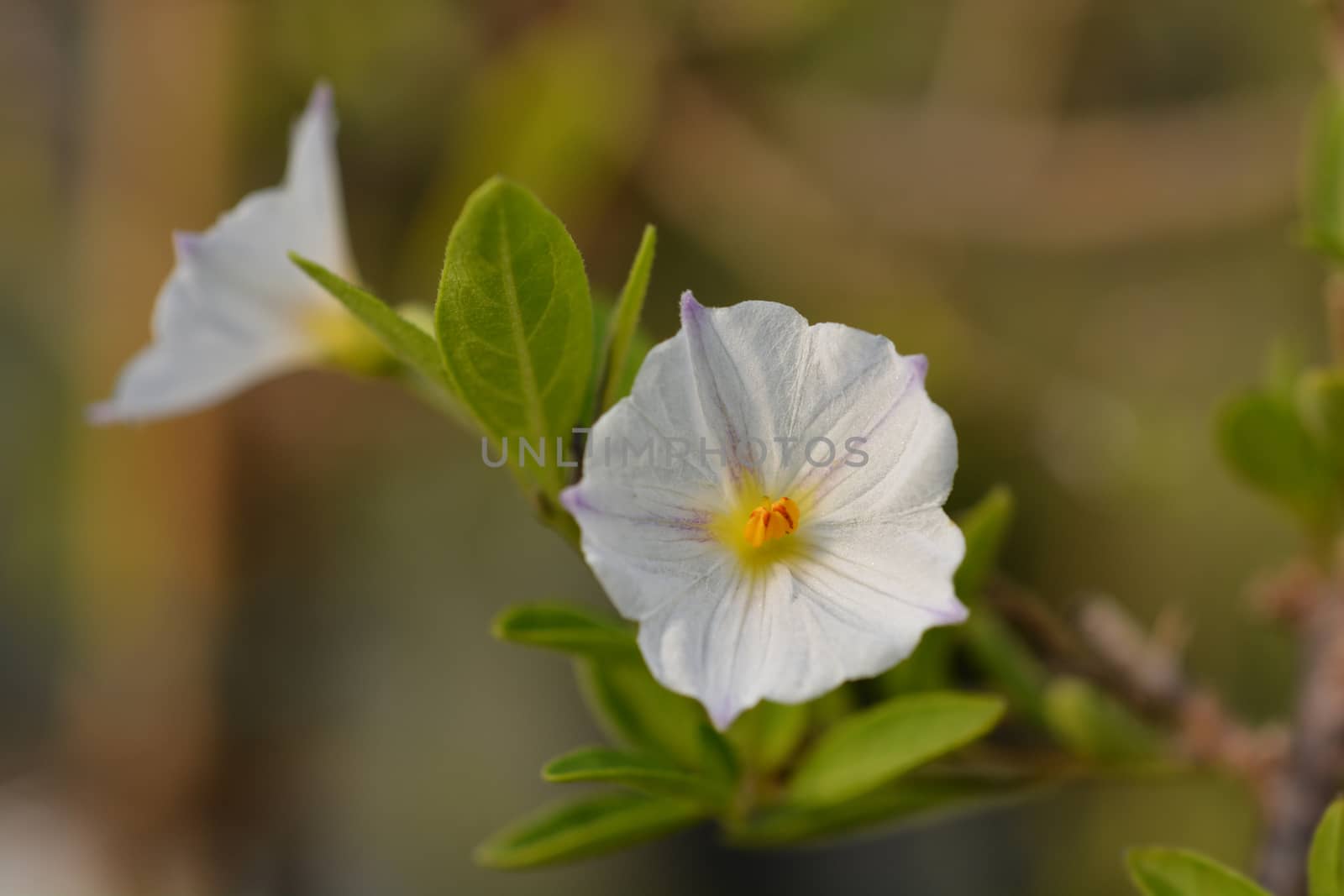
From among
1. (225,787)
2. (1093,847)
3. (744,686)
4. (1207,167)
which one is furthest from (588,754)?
(1207,167)

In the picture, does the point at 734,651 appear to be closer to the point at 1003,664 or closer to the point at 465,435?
the point at 1003,664

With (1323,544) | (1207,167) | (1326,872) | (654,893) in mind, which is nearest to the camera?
(1326,872)

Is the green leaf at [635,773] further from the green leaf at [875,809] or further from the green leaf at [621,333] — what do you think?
the green leaf at [621,333]

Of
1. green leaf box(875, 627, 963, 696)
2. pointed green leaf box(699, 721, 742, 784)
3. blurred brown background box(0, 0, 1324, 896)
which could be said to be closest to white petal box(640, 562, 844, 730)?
pointed green leaf box(699, 721, 742, 784)

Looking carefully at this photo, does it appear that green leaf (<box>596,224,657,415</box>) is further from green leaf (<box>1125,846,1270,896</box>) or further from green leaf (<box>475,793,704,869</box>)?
green leaf (<box>1125,846,1270,896</box>)

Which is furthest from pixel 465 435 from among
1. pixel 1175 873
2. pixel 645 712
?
pixel 1175 873

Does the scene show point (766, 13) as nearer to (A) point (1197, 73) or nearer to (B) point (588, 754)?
(A) point (1197, 73)
